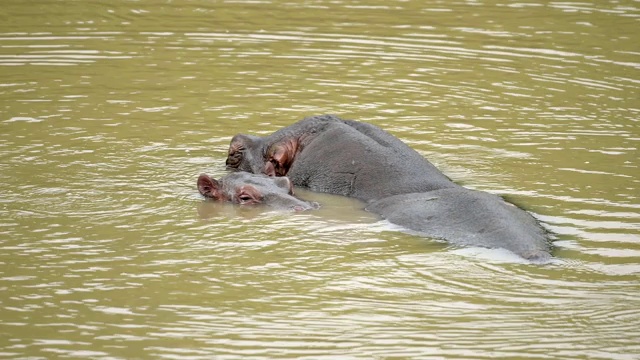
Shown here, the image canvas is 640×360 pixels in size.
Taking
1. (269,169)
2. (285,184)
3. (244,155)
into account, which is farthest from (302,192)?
(244,155)

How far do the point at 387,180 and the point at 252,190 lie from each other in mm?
1162

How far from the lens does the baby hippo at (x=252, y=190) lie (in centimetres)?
1033

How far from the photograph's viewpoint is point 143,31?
17516 millimetres

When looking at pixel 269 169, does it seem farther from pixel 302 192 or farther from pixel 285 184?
pixel 285 184

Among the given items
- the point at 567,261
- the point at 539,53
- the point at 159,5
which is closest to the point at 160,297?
the point at 567,261

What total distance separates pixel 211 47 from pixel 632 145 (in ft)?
21.3

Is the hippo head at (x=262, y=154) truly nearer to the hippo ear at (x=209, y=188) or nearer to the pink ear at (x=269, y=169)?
the pink ear at (x=269, y=169)

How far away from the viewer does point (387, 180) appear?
10367mm

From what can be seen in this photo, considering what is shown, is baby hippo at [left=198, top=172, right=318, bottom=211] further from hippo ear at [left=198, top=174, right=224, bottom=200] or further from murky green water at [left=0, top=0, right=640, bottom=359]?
murky green water at [left=0, top=0, right=640, bottom=359]

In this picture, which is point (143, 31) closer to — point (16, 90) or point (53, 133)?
point (16, 90)

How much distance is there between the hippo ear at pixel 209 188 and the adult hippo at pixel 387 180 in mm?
860

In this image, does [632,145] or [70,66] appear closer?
[632,145]

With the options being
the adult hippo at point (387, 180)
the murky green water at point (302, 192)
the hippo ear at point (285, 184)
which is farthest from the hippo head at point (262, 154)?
the hippo ear at point (285, 184)

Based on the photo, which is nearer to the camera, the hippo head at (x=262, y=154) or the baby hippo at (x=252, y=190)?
the baby hippo at (x=252, y=190)
